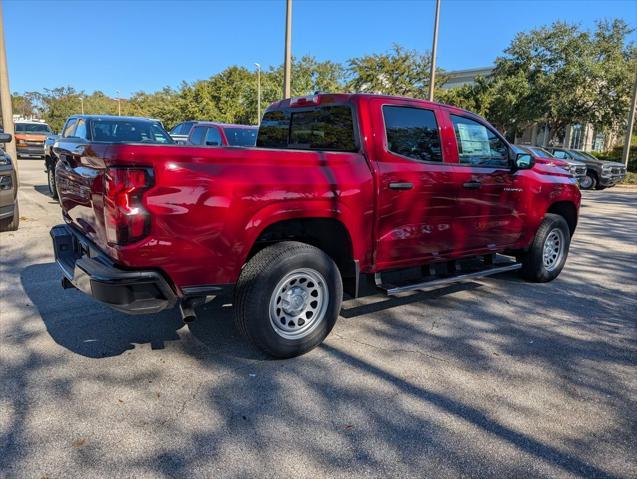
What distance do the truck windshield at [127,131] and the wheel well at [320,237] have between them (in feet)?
22.6

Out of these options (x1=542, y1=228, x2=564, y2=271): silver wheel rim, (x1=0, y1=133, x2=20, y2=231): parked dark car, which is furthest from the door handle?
(x1=0, y1=133, x2=20, y2=231): parked dark car

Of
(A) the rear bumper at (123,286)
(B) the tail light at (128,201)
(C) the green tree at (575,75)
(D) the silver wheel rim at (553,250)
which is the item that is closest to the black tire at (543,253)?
(D) the silver wheel rim at (553,250)

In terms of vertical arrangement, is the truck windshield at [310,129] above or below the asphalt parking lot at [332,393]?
above

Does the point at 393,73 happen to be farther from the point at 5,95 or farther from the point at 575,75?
the point at 5,95

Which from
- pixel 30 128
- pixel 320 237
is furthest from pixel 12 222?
pixel 30 128

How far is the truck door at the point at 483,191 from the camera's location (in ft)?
15.7

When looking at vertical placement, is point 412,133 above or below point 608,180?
above

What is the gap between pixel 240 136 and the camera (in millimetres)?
11258

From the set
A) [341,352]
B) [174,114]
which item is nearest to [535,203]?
[341,352]

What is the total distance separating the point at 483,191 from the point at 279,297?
2558mm

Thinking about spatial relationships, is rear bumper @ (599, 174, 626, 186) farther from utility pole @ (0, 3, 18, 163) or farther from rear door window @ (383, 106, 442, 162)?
utility pole @ (0, 3, 18, 163)

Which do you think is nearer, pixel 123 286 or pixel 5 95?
pixel 123 286

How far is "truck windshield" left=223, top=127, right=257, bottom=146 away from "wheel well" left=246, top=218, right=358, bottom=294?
735cm

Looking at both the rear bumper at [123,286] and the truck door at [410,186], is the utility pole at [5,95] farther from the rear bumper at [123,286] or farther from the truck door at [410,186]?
the truck door at [410,186]
